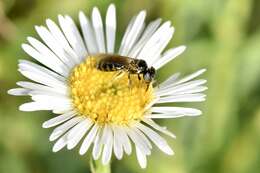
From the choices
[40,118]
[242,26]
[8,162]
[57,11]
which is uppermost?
[57,11]

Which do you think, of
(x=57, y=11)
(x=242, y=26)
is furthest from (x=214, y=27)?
(x=57, y=11)

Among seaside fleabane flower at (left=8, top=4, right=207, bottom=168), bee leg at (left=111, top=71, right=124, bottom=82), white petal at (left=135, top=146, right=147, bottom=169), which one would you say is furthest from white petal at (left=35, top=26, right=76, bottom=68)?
white petal at (left=135, top=146, right=147, bottom=169)

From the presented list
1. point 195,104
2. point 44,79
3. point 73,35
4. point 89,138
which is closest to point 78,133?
point 89,138

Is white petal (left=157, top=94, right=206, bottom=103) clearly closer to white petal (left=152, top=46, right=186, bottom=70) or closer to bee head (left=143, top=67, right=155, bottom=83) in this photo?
bee head (left=143, top=67, right=155, bottom=83)

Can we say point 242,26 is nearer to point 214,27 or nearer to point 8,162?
point 214,27

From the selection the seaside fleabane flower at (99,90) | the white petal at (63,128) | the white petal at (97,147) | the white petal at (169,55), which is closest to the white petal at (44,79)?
the seaside fleabane flower at (99,90)

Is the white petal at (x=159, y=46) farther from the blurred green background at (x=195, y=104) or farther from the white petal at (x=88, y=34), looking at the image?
the blurred green background at (x=195, y=104)
